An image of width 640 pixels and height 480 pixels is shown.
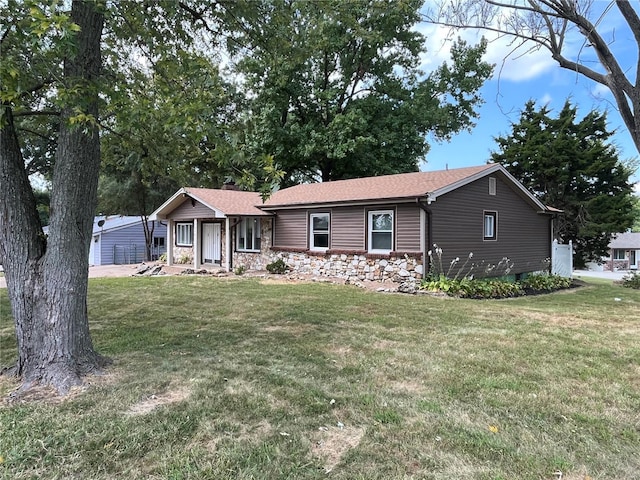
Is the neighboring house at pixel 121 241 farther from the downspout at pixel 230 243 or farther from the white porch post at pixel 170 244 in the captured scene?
the downspout at pixel 230 243

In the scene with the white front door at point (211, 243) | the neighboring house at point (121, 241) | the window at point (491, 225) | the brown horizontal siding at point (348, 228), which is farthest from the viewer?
the neighboring house at point (121, 241)

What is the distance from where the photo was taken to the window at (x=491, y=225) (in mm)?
13747

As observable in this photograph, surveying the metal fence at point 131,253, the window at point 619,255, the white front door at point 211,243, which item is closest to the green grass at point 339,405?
the white front door at point 211,243

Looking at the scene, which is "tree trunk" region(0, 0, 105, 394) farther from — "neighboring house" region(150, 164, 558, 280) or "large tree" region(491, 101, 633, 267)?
"large tree" region(491, 101, 633, 267)

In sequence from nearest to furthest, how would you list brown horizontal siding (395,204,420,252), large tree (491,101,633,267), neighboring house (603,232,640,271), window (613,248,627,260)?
brown horizontal siding (395,204,420,252)
large tree (491,101,633,267)
neighboring house (603,232,640,271)
window (613,248,627,260)

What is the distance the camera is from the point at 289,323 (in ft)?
21.8

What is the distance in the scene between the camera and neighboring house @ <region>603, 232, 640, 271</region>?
1639 inches

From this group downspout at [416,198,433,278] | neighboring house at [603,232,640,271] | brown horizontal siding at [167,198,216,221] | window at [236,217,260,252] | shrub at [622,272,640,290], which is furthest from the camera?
neighboring house at [603,232,640,271]

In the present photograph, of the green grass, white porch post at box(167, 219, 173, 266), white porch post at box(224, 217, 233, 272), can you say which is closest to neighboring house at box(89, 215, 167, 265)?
white porch post at box(167, 219, 173, 266)

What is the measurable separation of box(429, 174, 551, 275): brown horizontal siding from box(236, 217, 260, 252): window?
299 inches

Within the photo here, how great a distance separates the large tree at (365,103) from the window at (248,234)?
236 inches

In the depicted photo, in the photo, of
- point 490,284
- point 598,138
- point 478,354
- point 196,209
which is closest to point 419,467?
point 478,354

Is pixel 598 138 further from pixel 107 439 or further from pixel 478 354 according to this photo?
pixel 107 439

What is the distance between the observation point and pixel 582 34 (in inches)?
216
